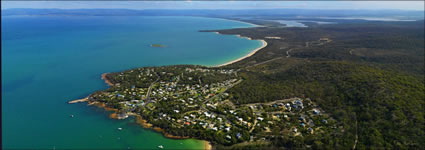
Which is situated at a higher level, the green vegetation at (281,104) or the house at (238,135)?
the green vegetation at (281,104)

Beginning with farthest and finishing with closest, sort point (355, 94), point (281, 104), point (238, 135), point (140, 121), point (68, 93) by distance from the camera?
1. point (68, 93)
2. point (355, 94)
3. point (281, 104)
4. point (140, 121)
5. point (238, 135)

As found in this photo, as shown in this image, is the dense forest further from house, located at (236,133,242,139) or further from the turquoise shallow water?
the turquoise shallow water

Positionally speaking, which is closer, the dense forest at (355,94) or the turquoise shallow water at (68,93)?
the dense forest at (355,94)

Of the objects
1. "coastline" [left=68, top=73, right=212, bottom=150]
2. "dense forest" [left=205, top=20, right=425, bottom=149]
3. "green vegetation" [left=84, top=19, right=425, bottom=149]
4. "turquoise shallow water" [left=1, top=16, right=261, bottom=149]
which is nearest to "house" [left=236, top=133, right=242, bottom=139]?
"green vegetation" [left=84, top=19, right=425, bottom=149]

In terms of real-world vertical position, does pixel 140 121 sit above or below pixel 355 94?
below

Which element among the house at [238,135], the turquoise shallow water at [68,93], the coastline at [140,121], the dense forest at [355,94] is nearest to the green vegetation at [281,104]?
the dense forest at [355,94]

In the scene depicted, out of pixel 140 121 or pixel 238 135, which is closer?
pixel 238 135

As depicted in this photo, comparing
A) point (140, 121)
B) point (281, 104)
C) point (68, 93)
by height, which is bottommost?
point (140, 121)

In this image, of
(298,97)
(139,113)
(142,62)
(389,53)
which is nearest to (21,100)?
(139,113)

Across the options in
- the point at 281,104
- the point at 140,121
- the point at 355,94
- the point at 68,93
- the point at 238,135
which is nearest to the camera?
the point at 238,135

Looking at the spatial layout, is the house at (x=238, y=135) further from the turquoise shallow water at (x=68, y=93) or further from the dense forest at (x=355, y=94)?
the turquoise shallow water at (x=68, y=93)

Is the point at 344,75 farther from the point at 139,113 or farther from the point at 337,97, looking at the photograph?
the point at 139,113

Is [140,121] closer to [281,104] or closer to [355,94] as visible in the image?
[281,104]

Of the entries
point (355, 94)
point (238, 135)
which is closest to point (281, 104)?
point (238, 135)
